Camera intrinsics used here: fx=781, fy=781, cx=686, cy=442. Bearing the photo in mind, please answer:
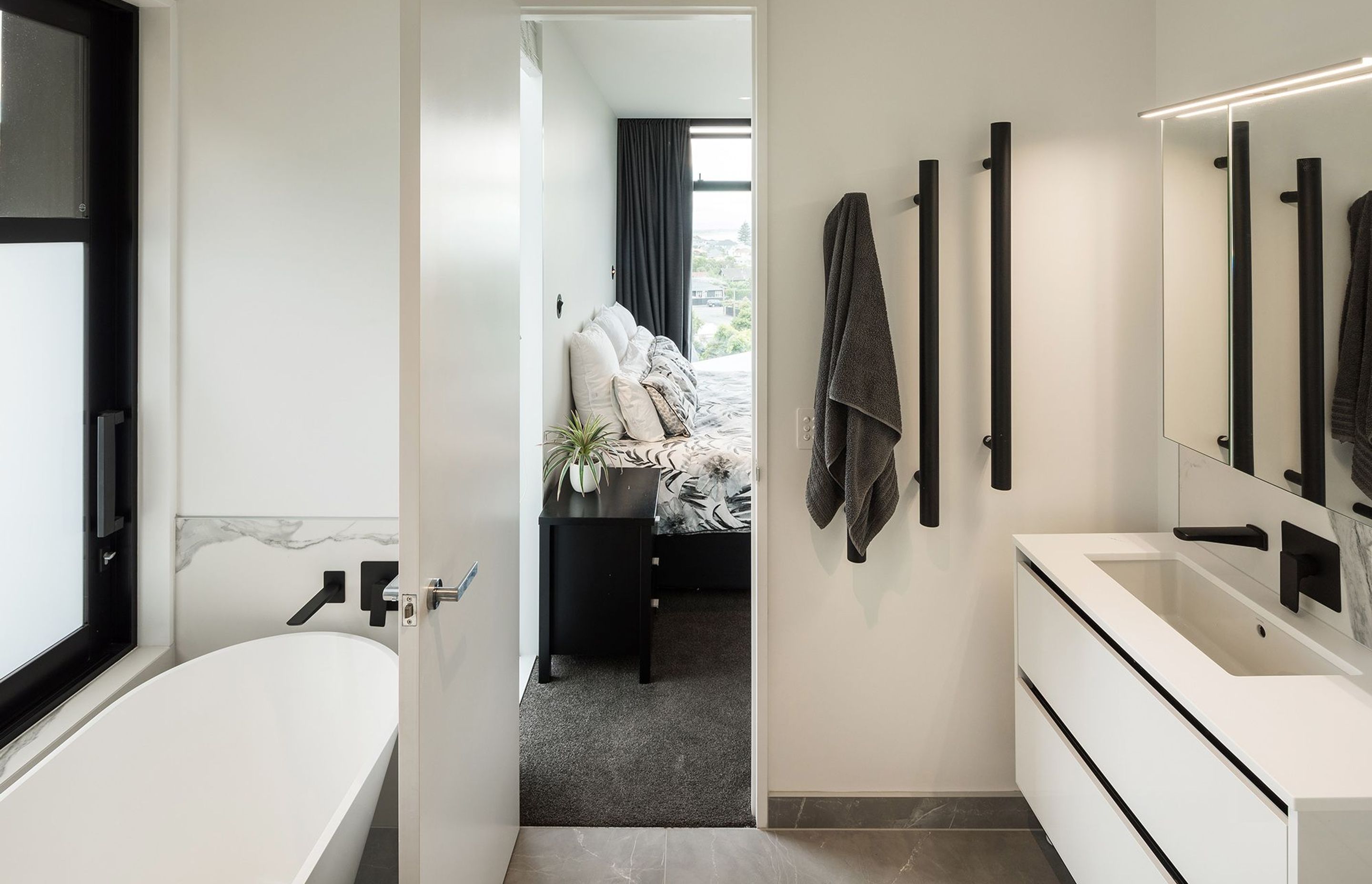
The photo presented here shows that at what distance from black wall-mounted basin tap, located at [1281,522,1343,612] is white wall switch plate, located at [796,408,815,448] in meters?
1.01

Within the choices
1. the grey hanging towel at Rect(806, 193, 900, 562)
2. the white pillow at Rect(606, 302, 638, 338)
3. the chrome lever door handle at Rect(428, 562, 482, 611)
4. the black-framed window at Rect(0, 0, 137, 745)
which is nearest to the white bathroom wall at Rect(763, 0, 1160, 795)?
the grey hanging towel at Rect(806, 193, 900, 562)

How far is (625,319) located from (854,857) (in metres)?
3.81

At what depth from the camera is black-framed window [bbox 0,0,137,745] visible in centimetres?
163

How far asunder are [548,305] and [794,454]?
1.60 meters

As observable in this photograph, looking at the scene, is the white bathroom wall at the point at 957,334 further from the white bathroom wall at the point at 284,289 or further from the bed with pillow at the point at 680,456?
the bed with pillow at the point at 680,456

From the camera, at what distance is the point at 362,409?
2.02 meters

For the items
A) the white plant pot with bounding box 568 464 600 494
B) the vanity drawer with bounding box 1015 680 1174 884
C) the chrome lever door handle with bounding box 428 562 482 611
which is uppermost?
the white plant pot with bounding box 568 464 600 494

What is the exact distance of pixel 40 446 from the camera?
5.61 feet

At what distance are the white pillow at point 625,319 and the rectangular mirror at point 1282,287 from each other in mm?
3607

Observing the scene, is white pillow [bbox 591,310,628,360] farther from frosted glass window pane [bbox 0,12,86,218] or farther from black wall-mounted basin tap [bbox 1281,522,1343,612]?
black wall-mounted basin tap [bbox 1281,522,1343,612]

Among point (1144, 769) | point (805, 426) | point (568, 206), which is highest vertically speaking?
point (568, 206)

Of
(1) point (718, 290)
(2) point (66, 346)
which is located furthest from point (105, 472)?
(1) point (718, 290)

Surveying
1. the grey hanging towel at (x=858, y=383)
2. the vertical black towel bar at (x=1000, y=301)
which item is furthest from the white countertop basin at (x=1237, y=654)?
the grey hanging towel at (x=858, y=383)

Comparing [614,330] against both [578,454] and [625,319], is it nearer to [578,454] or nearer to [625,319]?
[625,319]
